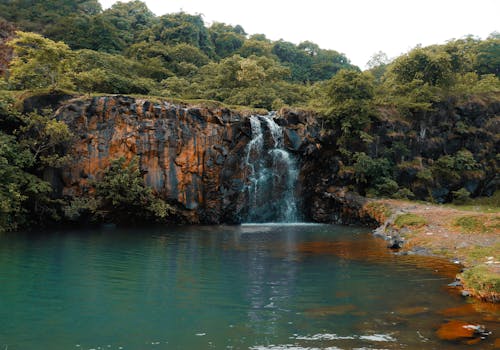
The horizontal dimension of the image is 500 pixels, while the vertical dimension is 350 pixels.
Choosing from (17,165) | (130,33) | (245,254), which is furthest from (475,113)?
(130,33)

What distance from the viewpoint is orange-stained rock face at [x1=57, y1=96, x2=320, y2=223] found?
2394cm

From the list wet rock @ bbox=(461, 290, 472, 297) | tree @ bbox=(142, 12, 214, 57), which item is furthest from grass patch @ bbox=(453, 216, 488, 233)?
tree @ bbox=(142, 12, 214, 57)

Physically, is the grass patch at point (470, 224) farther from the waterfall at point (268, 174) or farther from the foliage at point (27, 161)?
the foliage at point (27, 161)

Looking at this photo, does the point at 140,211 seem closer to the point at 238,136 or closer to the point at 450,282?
the point at 238,136

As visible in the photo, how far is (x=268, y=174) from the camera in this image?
27.6 m

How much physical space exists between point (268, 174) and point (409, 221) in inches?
417

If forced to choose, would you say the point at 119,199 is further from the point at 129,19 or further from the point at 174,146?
the point at 129,19

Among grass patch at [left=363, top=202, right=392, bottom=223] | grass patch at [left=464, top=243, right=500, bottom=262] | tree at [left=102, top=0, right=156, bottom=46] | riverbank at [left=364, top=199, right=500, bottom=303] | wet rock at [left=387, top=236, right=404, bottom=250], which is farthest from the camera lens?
tree at [left=102, top=0, right=156, bottom=46]

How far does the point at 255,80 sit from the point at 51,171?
65.8ft

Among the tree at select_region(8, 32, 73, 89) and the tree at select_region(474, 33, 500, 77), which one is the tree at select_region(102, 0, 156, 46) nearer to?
the tree at select_region(8, 32, 73, 89)

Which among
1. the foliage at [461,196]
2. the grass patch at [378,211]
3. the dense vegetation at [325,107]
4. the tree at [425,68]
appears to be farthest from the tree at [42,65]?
the foliage at [461,196]

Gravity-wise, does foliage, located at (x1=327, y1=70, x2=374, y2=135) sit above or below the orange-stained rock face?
above

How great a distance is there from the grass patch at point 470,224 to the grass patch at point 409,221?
1.39 metres

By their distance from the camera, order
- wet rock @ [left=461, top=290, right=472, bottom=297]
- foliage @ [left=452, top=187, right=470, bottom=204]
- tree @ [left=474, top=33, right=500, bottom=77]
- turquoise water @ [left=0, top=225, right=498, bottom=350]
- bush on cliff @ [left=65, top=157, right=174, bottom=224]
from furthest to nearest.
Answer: tree @ [left=474, top=33, right=500, bottom=77] < foliage @ [left=452, top=187, right=470, bottom=204] < bush on cliff @ [left=65, top=157, right=174, bottom=224] < wet rock @ [left=461, top=290, right=472, bottom=297] < turquoise water @ [left=0, top=225, right=498, bottom=350]
